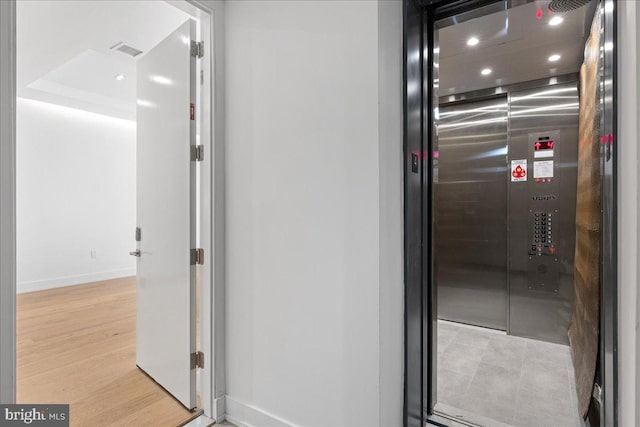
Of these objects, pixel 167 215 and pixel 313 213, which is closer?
pixel 313 213

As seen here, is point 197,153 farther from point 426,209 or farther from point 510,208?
point 510,208

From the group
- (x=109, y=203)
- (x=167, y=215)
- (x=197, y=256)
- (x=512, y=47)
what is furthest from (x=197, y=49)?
(x=109, y=203)

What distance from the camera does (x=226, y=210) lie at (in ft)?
6.83

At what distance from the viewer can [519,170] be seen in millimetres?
3350

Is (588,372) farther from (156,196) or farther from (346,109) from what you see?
(156,196)

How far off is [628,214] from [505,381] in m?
1.93

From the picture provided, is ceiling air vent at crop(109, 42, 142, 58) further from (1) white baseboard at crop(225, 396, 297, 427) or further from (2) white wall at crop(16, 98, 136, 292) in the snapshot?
(1) white baseboard at crop(225, 396, 297, 427)

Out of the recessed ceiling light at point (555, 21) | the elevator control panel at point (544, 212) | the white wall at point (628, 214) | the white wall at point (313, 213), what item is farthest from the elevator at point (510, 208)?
the white wall at point (628, 214)

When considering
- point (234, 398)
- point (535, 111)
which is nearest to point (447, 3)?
point (535, 111)

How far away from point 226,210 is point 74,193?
4.88 m

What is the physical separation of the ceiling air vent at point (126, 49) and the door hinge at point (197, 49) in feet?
6.64

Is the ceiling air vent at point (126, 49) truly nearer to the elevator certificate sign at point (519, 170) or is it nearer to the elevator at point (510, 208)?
the elevator at point (510, 208)

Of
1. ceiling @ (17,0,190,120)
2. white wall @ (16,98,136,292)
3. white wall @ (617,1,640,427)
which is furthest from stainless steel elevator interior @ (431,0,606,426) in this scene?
white wall @ (16,98,136,292)

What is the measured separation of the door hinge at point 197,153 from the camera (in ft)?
6.87
